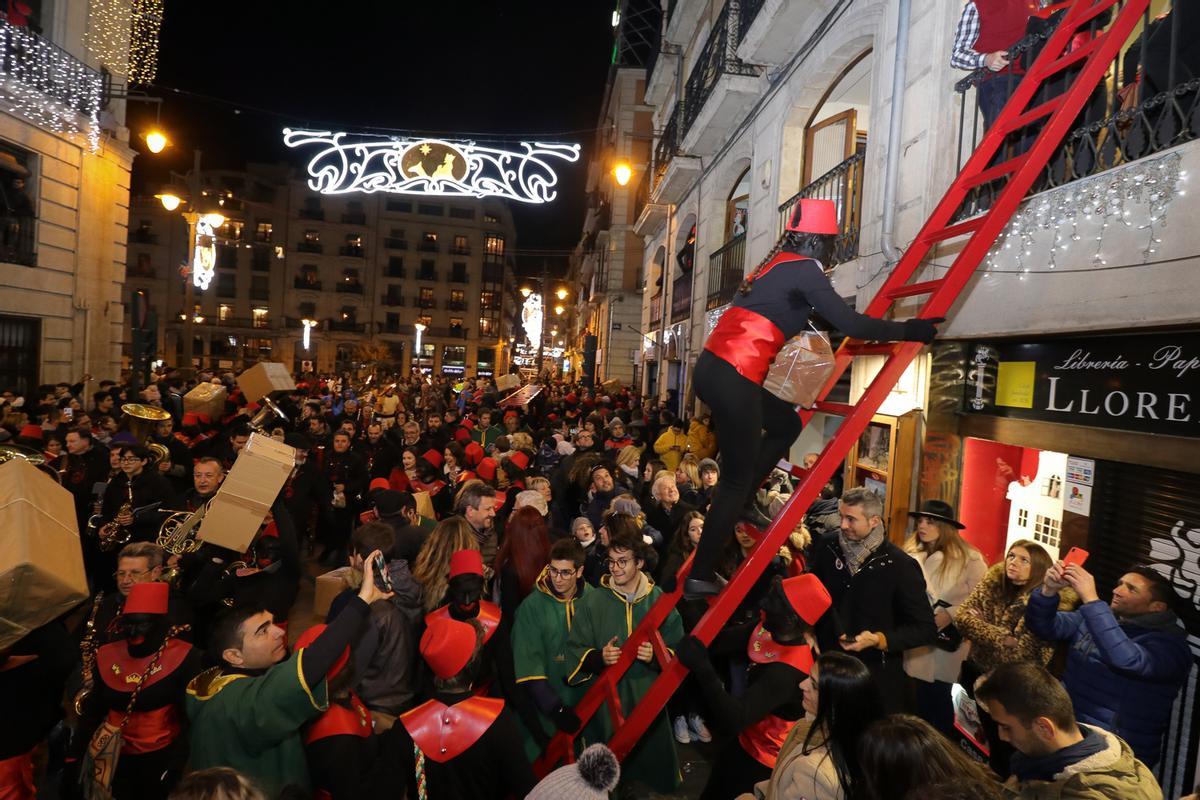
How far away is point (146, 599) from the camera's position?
312 centimetres

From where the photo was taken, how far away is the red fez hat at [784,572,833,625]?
3.00 metres

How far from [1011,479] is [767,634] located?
3.92 m

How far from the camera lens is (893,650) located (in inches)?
143

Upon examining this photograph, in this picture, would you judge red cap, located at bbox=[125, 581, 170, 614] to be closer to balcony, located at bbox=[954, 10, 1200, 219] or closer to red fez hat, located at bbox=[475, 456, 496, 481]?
red fez hat, located at bbox=[475, 456, 496, 481]

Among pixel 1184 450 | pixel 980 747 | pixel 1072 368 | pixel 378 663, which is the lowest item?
pixel 980 747

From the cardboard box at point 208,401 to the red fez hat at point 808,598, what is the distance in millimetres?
11673

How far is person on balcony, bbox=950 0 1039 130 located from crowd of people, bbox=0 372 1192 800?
3.33 metres

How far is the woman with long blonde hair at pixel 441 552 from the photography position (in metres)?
3.86

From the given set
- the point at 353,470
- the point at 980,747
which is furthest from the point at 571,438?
the point at 980,747

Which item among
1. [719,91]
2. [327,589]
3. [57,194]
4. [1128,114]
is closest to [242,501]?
[327,589]

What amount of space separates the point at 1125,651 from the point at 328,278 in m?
64.9

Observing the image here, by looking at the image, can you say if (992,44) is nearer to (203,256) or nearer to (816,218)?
(816,218)

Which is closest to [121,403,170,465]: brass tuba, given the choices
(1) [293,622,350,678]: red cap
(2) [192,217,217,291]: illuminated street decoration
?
(1) [293,622,350,678]: red cap

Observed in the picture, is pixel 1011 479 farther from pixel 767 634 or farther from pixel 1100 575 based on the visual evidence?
pixel 767 634
